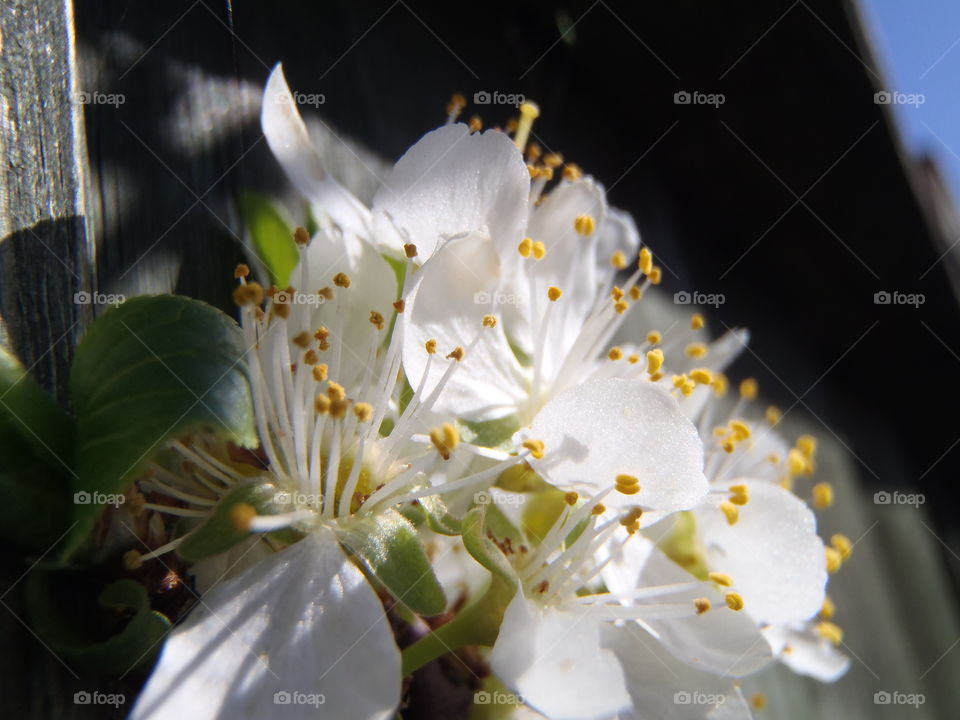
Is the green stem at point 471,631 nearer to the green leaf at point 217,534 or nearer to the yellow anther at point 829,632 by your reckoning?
the green leaf at point 217,534

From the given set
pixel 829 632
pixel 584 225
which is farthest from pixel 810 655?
pixel 584 225

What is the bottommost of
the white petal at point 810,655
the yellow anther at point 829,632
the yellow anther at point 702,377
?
the white petal at point 810,655

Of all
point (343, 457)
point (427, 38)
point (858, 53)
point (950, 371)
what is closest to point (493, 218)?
point (343, 457)

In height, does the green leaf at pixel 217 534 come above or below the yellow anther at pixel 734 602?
above

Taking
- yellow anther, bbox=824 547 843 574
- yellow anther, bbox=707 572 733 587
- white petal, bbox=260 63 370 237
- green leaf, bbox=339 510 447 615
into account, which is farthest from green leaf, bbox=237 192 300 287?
yellow anther, bbox=824 547 843 574

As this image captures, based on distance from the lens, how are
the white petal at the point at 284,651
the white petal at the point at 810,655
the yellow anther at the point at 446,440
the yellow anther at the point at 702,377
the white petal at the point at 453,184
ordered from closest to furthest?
the white petal at the point at 284,651, the yellow anther at the point at 446,440, the white petal at the point at 453,184, the yellow anther at the point at 702,377, the white petal at the point at 810,655

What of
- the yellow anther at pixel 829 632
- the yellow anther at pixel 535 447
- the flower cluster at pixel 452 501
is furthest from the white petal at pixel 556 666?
the yellow anther at pixel 829 632

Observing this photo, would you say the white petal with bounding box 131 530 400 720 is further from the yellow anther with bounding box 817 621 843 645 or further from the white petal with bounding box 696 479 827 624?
the yellow anther with bounding box 817 621 843 645
